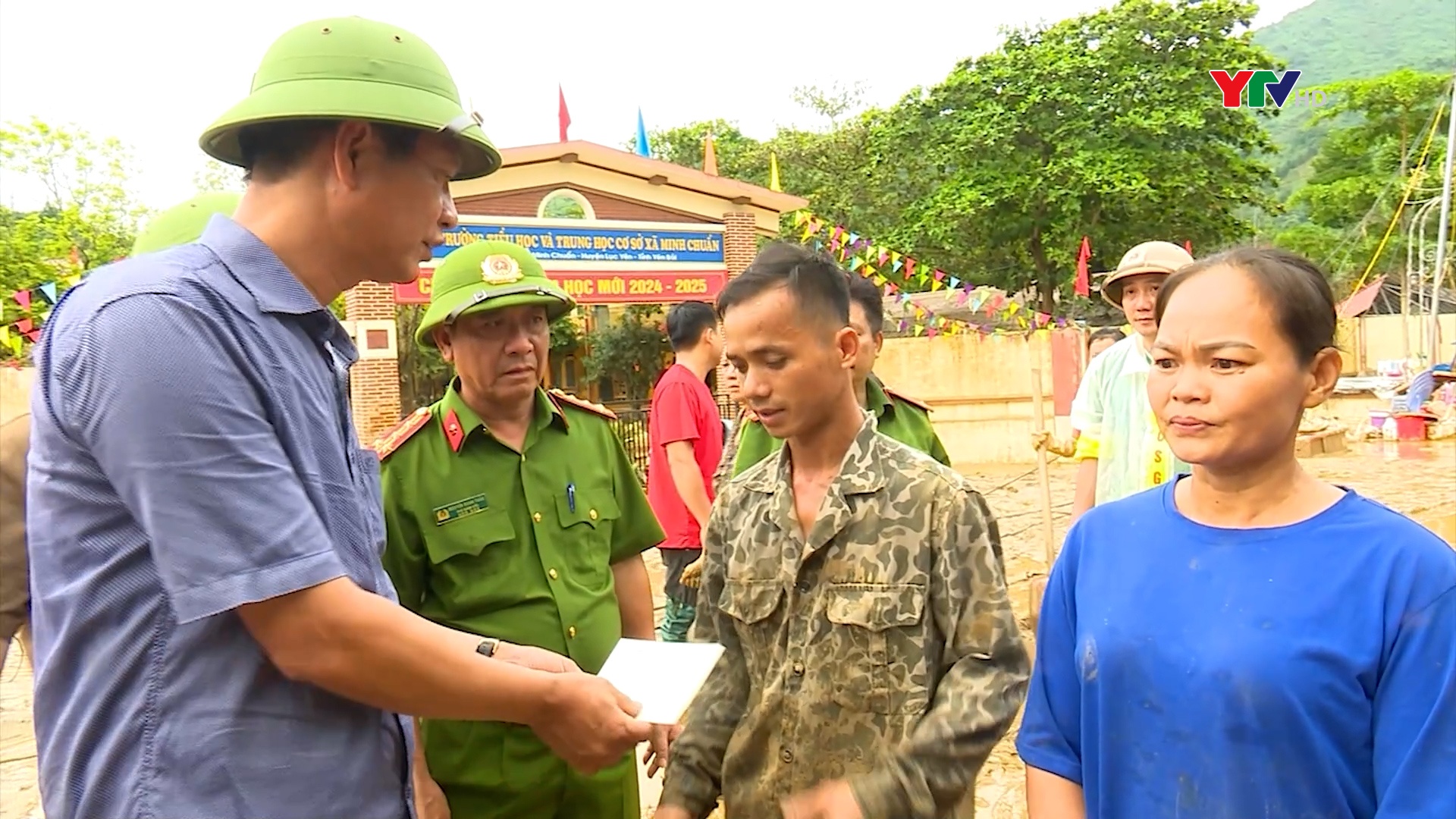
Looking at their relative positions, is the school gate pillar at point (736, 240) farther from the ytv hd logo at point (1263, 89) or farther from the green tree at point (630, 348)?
the green tree at point (630, 348)

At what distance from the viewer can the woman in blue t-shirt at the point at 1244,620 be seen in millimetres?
1279

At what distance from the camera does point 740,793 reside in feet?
6.13

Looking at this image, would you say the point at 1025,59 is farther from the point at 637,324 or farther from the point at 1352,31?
the point at 1352,31

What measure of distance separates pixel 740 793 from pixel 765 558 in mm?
447

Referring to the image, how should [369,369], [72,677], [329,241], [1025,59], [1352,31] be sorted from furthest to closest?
[1352,31] < [1025,59] < [369,369] < [329,241] < [72,677]

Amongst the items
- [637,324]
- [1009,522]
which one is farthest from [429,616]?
[637,324]

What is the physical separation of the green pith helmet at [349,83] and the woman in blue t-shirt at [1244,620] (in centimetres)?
118

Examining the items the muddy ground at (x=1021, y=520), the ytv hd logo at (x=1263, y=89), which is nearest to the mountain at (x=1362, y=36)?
the ytv hd logo at (x=1263, y=89)

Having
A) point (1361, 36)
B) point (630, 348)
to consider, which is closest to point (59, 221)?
point (630, 348)

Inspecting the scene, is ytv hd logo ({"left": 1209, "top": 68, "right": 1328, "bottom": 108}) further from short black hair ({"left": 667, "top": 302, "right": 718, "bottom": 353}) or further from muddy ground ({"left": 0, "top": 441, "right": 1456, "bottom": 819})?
short black hair ({"left": 667, "top": 302, "right": 718, "bottom": 353})

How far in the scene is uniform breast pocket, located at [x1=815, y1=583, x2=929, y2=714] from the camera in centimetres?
176

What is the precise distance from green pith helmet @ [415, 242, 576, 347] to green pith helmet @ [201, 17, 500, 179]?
94 centimetres

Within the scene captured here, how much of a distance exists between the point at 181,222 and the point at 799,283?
4.82 feet

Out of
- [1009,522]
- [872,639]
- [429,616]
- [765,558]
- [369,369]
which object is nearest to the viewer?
[872,639]
